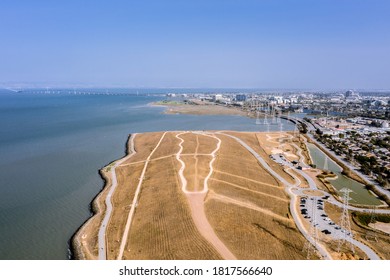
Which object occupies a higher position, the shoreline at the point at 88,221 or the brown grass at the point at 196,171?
the brown grass at the point at 196,171

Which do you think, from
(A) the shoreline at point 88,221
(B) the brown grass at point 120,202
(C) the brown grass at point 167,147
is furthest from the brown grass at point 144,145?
(A) the shoreline at point 88,221

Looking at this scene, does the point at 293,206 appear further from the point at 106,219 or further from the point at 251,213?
the point at 106,219

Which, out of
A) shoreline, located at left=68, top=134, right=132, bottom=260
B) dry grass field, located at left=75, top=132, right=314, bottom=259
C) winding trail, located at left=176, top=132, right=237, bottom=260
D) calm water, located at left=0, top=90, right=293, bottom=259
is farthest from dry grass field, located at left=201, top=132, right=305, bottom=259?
calm water, located at left=0, top=90, right=293, bottom=259

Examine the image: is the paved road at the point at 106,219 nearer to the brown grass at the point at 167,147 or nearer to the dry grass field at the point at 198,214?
the dry grass field at the point at 198,214

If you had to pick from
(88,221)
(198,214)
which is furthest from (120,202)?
(198,214)

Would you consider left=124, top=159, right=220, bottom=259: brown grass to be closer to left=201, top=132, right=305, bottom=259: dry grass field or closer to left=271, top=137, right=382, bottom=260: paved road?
left=201, top=132, right=305, bottom=259: dry grass field

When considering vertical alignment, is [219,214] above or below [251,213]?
above

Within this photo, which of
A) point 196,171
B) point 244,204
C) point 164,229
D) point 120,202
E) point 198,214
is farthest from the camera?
point 196,171
